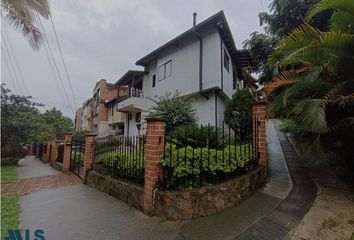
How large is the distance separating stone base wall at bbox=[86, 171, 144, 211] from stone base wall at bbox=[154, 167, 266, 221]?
0.70 m

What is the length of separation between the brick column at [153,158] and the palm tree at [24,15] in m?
5.91

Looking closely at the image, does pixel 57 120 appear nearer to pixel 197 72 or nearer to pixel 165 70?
pixel 165 70

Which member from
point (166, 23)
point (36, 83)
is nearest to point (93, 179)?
point (166, 23)

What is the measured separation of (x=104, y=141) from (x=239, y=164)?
5131mm

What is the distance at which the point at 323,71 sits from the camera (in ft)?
15.8

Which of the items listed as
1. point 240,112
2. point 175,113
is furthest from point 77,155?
point 240,112

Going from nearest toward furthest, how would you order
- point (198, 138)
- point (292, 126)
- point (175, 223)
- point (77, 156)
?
point (175, 223) → point (198, 138) → point (292, 126) → point (77, 156)

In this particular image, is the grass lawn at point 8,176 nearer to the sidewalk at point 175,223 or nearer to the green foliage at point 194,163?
the sidewalk at point 175,223

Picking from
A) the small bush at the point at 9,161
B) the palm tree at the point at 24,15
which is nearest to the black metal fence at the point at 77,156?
the palm tree at the point at 24,15

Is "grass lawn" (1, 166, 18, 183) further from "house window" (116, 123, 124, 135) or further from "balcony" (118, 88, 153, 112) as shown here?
"house window" (116, 123, 124, 135)

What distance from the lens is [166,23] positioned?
1446 cm

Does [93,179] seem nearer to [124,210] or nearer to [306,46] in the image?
[124,210]

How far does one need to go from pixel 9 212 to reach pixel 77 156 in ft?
21.5

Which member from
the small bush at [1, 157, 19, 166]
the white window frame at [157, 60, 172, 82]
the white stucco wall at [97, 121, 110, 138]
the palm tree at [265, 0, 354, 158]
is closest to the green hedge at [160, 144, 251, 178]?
the palm tree at [265, 0, 354, 158]
